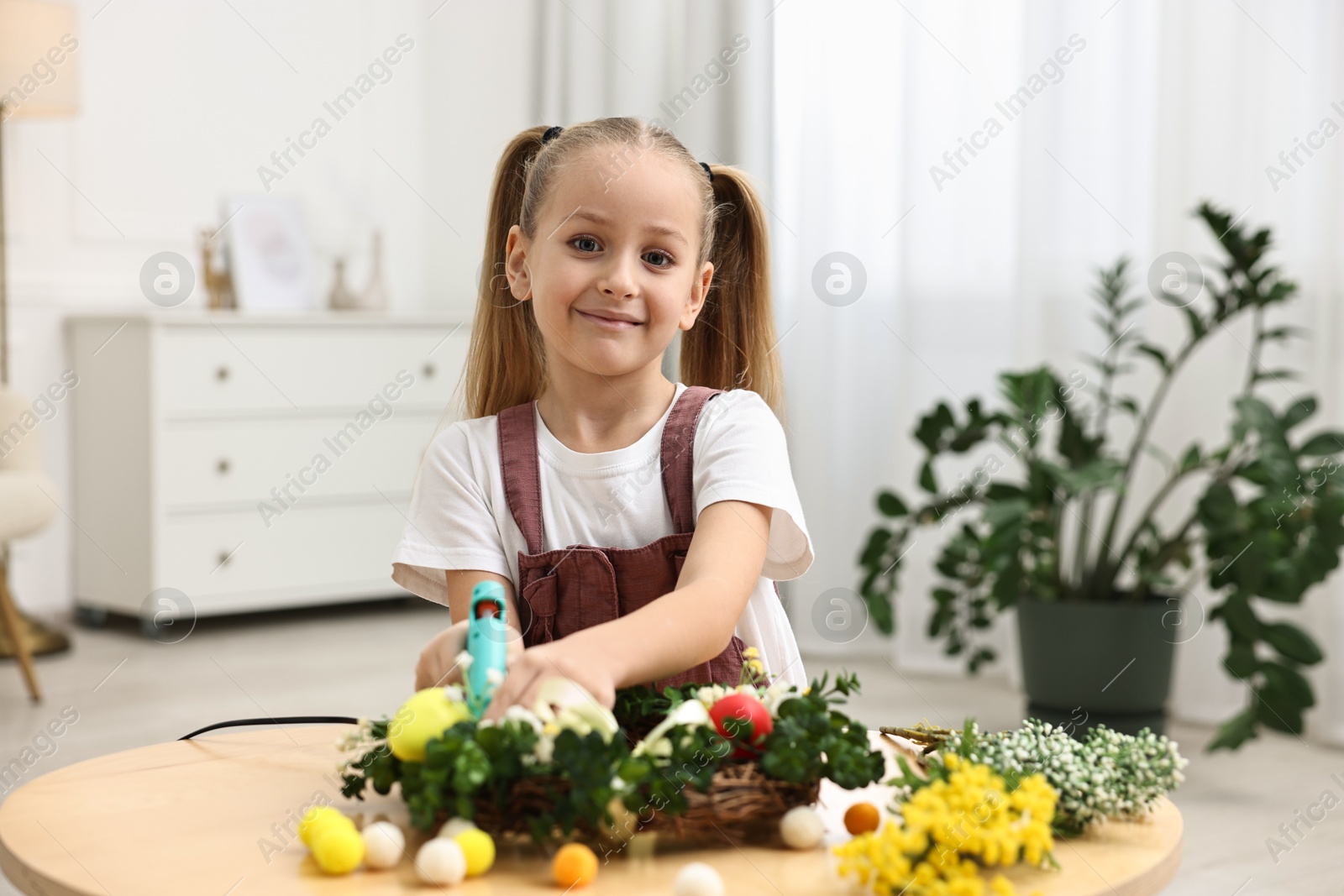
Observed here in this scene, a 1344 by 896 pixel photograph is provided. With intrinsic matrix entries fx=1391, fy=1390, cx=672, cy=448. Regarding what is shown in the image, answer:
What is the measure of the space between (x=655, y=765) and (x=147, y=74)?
4.66 meters

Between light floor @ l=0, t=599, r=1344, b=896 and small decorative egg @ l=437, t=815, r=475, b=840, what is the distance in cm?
178

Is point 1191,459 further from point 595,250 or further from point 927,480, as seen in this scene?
→ point 595,250

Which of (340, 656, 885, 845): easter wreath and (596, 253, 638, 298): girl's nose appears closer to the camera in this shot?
(340, 656, 885, 845): easter wreath

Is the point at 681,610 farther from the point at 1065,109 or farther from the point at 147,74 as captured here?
the point at 147,74

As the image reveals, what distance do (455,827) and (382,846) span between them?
2.0 inches

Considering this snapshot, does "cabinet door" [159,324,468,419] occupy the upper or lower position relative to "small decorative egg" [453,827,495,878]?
upper

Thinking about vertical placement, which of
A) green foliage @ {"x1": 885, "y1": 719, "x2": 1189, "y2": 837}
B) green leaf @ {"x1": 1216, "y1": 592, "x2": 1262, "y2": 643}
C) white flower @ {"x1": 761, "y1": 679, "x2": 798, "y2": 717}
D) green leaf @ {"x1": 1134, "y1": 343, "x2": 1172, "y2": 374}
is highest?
green leaf @ {"x1": 1134, "y1": 343, "x2": 1172, "y2": 374}

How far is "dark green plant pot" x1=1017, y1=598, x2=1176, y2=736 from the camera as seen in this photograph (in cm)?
310

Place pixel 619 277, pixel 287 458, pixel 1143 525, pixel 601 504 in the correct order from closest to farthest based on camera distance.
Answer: pixel 619 277, pixel 601 504, pixel 1143 525, pixel 287 458

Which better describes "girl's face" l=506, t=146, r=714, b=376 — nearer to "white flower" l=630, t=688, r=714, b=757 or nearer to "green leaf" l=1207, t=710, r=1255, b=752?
"white flower" l=630, t=688, r=714, b=757

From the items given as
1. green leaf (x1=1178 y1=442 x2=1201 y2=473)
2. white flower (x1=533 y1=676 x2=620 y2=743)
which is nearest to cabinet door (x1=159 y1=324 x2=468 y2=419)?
green leaf (x1=1178 y1=442 x2=1201 y2=473)

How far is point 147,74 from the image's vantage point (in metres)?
4.91

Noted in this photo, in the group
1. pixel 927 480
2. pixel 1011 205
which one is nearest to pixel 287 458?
pixel 927 480

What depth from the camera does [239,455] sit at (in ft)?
15.0
